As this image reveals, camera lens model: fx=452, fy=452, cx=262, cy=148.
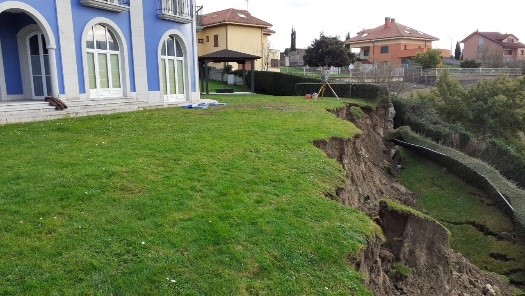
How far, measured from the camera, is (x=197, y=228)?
6.36 metres

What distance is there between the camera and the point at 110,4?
18.3 meters

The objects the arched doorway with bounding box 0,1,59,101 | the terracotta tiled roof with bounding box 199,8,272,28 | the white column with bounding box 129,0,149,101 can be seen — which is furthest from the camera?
the terracotta tiled roof with bounding box 199,8,272,28

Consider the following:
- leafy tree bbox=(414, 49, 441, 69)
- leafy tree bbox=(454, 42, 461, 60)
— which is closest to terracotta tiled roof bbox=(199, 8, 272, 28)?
leafy tree bbox=(414, 49, 441, 69)

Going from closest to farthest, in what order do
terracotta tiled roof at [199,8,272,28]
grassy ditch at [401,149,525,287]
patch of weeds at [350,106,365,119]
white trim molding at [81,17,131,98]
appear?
grassy ditch at [401,149,525,287] < white trim molding at [81,17,131,98] < patch of weeds at [350,106,365,119] < terracotta tiled roof at [199,8,272,28]

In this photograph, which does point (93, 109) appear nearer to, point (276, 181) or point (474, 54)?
point (276, 181)

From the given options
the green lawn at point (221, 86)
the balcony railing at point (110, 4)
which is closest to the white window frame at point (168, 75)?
the balcony railing at point (110, 4)

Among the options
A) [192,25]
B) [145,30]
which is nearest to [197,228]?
[145,30]

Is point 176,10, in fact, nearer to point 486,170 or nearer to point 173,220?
point 486,170

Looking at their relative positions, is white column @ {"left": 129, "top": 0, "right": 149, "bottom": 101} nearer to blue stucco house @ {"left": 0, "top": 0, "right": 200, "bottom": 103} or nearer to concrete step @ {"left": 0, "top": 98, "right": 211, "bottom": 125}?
blue stucco house @ {"left": 0, "top": 0, "right": 200, "bottom": 103}

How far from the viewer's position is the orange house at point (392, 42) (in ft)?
208

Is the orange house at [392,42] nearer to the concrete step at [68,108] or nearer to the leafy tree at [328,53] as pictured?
the leafy tree at [328,53]

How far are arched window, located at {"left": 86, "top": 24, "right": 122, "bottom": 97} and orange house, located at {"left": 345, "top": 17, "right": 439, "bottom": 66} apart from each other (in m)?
48.0

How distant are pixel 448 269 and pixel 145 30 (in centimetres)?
1703

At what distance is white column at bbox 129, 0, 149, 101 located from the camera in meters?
20.1
